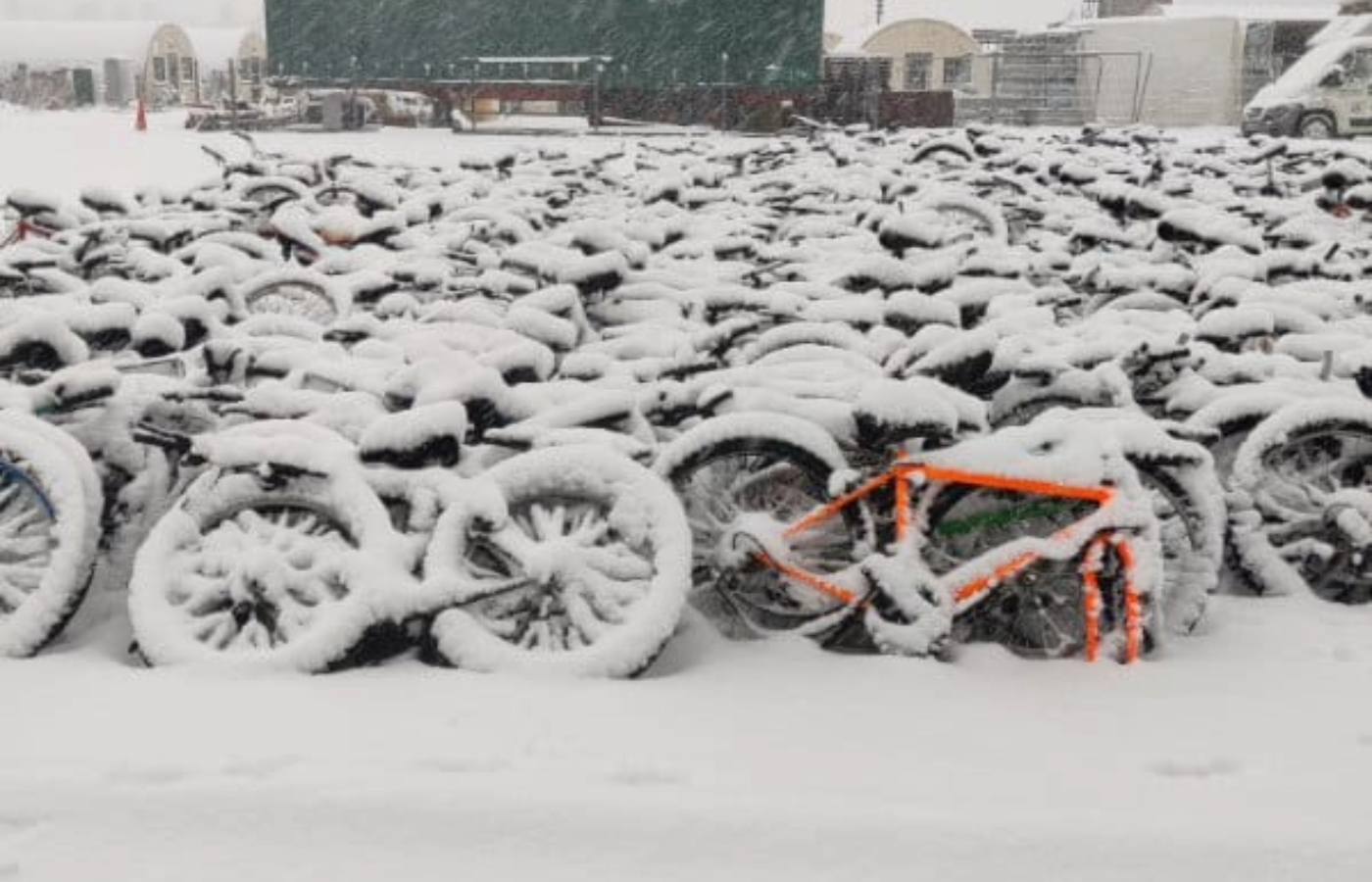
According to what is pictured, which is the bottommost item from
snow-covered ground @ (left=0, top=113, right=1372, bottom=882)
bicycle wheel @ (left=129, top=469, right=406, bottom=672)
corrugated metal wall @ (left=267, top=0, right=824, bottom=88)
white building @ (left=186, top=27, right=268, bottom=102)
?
snow-covered ground @ (left=0, top=113, right=1372, bottom=882)

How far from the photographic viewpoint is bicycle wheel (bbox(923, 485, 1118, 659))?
3.44m

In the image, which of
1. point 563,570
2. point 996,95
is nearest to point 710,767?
point 563,570

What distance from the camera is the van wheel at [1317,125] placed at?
73.4 ft

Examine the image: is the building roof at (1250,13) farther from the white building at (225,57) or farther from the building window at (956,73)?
the white building at (225,57)

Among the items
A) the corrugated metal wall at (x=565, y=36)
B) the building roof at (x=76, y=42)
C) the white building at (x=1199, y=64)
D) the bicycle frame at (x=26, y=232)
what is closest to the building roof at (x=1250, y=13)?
the white building at (x=1199, y=64)

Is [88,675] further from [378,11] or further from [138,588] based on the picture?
[378,11]

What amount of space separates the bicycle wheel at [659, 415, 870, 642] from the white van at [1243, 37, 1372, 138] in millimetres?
21630

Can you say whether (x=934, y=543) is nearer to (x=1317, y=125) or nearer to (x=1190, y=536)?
(x=1190, y=536)

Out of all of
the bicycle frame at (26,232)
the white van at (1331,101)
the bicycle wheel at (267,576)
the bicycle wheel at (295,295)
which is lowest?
the bicycle wheel at (267,576)

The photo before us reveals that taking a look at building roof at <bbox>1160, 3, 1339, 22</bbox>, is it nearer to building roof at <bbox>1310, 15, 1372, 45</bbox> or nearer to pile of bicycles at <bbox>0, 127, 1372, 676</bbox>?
building roof at <bbox>1310, 15, 1372, 45</bbox>

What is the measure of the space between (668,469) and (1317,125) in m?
22.6

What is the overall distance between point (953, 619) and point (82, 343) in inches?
113

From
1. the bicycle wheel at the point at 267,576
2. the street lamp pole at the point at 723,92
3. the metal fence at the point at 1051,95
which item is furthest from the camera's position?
the metal fence at the point at 1051,95

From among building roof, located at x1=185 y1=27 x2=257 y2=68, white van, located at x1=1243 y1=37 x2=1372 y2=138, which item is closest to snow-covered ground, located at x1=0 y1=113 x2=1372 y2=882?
white van, located at x1=1243 y1=37 x2=1372 y2=138
